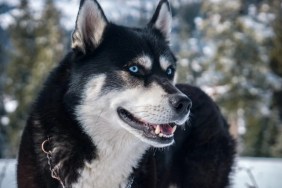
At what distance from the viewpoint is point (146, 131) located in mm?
2887

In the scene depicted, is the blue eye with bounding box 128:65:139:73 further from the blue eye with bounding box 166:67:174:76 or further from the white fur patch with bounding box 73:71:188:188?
the blue eye with bounding box 166:67:174:76

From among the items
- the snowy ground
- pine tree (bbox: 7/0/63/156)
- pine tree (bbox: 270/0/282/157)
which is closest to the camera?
the snowy ground

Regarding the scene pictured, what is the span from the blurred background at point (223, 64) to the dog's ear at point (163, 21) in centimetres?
1274

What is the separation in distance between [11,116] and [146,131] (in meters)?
21.3

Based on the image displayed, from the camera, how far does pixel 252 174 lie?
5672 mm

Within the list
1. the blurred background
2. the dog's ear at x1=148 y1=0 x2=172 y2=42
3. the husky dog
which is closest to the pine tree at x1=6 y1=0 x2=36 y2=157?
the blurred background

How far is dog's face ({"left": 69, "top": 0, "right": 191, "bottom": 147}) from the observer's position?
2.82m

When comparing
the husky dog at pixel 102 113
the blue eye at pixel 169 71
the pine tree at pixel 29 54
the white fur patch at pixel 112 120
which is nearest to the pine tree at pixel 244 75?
the pine tree at pixel 29 54

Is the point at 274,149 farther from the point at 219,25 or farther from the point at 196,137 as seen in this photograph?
the point at 196,137

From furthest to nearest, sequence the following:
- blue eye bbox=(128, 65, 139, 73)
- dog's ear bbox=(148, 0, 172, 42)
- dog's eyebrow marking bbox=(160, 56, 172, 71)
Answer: dog's ear bbox=(148, 0, 172, 42) → dog's eyebrow marking bbox=(160, 56, 172, 71) → blue eye bbox=(128, 65, 139, 73)

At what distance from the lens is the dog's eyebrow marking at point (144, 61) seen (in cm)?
300

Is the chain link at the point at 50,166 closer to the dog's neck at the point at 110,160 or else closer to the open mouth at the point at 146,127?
the dog's neck at the point at 110,160

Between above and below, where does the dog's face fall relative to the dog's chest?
above

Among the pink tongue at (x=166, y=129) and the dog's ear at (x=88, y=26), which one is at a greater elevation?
the dog's ear at (x=88, y=26)
